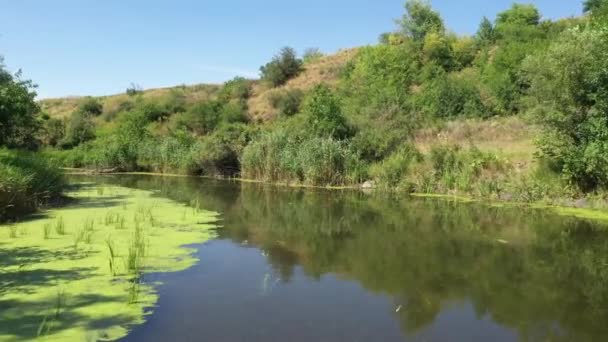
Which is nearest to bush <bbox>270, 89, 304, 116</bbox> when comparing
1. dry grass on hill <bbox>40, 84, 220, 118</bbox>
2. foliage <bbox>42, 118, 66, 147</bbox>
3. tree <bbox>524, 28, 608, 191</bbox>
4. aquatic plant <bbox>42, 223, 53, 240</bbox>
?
dry grass on hill <bbox>40, 84, 220, 118</bbox>

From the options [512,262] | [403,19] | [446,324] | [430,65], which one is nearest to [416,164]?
[512,262]

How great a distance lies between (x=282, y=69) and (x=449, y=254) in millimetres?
46995

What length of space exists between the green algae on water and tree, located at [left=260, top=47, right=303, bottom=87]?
41.3m

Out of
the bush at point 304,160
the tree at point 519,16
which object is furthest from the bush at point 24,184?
the tree at point 519,16

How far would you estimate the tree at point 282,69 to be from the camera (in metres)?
54.9

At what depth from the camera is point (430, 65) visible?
146 ft

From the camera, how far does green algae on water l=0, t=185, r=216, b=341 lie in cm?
600

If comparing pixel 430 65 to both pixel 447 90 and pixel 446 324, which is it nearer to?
pixel 447 90

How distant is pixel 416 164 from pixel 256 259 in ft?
42.7

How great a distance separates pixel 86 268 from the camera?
27.5 ft

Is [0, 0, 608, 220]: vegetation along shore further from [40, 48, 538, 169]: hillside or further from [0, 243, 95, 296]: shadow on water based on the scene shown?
[0, 243, 95, 296]: shadow on water

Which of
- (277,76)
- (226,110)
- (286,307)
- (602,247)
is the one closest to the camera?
(286,307)

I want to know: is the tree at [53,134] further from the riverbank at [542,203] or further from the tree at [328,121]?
the riverbank at [542,203]

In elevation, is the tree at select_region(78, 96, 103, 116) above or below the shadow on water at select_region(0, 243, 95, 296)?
above
